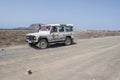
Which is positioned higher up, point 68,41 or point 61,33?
point 61,33

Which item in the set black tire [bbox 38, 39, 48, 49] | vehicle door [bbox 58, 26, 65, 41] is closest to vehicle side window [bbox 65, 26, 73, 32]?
vehicle door [bbox 58, 26, 65, 41]

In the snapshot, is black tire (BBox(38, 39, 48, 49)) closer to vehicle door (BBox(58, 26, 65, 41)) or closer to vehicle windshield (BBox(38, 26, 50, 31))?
vehicle windshield (BBox(38, 26, 50, 31))

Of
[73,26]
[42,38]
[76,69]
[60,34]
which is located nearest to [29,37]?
[42,38]

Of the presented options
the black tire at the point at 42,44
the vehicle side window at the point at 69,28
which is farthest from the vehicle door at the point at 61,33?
the black tire at the point at 42,44

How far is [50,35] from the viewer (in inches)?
781

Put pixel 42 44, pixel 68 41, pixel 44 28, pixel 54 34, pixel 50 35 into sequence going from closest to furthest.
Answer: pixel 42 44 < pixel 50 35 < pixel 54 34 < pixel 44 28 < pixel 68 41

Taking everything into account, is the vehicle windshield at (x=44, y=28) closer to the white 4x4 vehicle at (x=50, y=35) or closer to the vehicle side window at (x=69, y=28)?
the white 4x4 vehicle at (x=50, y=35)

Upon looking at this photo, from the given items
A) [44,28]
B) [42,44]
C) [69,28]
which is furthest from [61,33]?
[42,44]

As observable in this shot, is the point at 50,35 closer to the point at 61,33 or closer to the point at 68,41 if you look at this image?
the point at 61,33

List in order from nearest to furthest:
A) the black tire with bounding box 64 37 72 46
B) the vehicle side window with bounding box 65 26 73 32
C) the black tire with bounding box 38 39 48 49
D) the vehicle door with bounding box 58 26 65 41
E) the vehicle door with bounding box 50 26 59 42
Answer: the black tire with bounding box 38 39 48 49, the vehicle door with bounding box 50 26 59 42, the vehicle door with bounding box 58 26 65 41, the vehicle side window with bounding box 65 26 73 32, the black tire with bounding box 64 37 72 46

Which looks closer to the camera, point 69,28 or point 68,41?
point 69,28

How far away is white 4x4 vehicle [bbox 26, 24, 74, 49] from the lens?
1912cm

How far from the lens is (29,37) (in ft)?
64.8

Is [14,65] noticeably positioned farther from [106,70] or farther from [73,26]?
[73,26]
